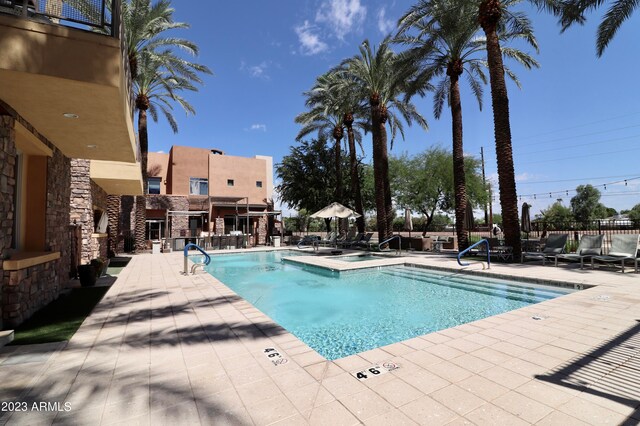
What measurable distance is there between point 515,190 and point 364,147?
1766cm

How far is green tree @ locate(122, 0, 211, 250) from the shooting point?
52.9 ft

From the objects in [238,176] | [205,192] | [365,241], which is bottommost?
[365,241]

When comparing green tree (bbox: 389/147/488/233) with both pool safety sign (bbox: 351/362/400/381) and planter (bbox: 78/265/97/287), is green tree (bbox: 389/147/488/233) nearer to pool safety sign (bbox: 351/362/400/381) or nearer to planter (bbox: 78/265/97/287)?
planter (bbox: 78/265/97/287)

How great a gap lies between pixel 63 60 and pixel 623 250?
14007mm

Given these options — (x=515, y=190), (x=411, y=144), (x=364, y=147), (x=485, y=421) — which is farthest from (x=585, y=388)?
(x=411, y=144)

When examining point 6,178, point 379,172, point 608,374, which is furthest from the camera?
point 379,172

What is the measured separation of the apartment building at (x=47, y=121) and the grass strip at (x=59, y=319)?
22 centimetres

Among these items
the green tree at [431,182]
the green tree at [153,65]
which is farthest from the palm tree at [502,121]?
the green tree at [153,65]

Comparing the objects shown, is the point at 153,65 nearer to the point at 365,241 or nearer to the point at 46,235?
the point at 46,235

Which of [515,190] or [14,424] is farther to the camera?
[515,190]

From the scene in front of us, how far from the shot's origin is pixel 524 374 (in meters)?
3.32

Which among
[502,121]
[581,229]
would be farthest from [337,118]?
[581,229]

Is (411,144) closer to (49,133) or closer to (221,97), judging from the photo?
(221,97)

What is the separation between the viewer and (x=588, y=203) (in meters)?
63.1
